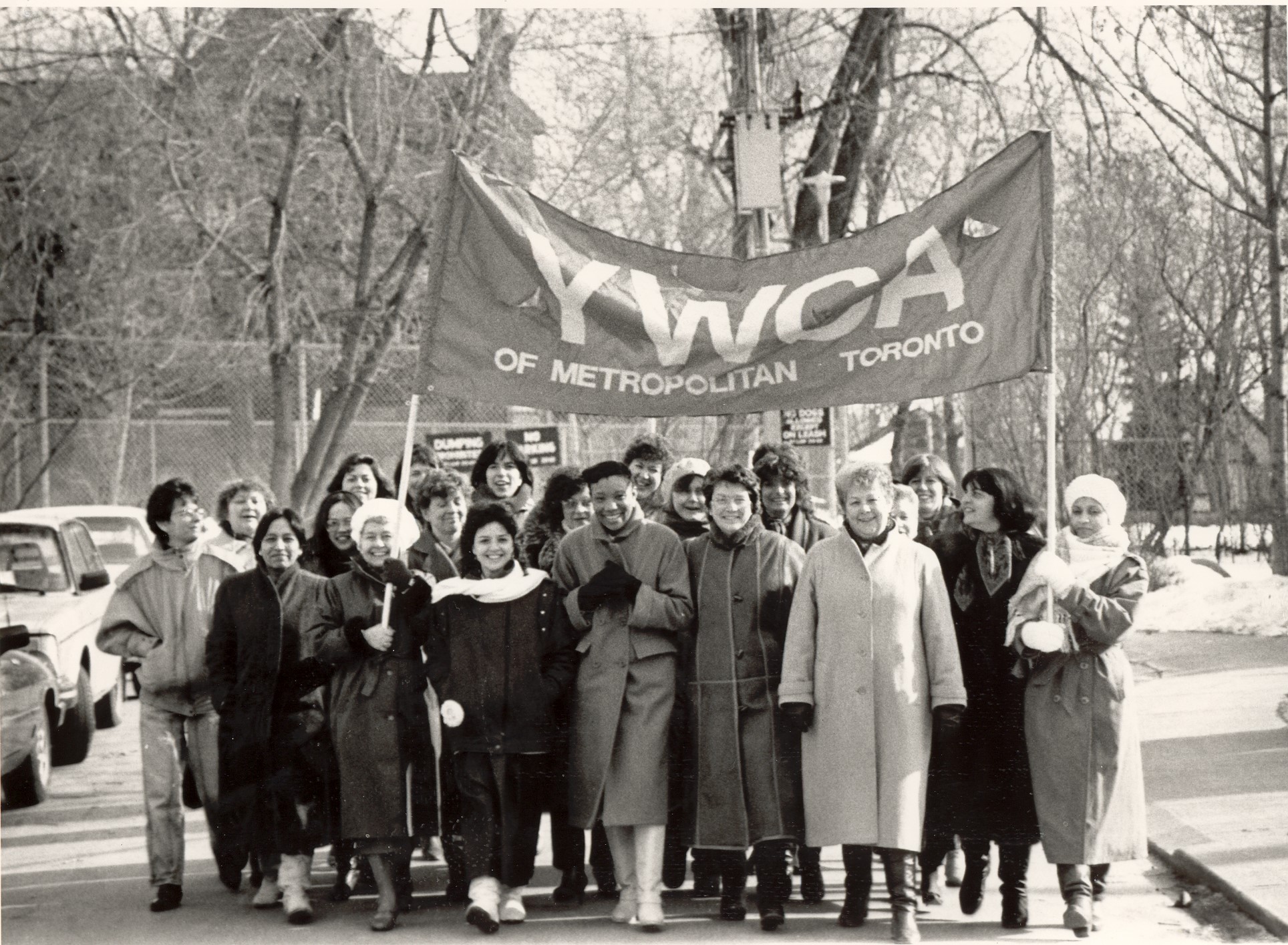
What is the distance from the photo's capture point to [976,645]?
6.67m

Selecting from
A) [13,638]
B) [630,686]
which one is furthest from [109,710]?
[630,686]

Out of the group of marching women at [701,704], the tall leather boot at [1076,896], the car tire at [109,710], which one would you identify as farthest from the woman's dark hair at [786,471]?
the car tire at [109,710]

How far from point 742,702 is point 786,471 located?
1324 mm

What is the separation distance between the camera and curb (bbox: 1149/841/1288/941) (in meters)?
6.16

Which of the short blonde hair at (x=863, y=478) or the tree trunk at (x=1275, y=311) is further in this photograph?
the tree trunk at (x=1275, y=311)

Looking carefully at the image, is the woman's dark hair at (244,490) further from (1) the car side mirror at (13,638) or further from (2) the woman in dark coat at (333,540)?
(1) the car side mirror at (13,638)

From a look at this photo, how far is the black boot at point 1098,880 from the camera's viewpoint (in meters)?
6.45

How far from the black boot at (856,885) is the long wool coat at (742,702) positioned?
24cm

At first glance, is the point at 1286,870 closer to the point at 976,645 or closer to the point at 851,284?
the point at 976,645

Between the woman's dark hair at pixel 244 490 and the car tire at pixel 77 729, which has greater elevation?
the woman's dark hair at pixel 244 490

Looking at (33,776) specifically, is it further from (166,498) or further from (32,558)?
(166,498)

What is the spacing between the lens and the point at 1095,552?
655cm

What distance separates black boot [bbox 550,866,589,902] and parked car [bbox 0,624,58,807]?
348 cm

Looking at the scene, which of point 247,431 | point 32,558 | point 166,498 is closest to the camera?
point 166,498
